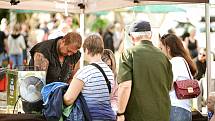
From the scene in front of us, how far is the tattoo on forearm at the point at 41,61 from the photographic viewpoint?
4594 millimetres

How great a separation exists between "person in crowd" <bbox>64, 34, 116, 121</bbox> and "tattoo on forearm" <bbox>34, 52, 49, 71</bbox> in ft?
3.05

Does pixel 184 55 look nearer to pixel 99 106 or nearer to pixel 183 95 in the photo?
pixel 183 95

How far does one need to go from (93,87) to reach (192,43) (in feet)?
23.3

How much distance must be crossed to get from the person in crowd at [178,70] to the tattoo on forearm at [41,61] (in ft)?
3.87

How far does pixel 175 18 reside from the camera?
36.2 feet

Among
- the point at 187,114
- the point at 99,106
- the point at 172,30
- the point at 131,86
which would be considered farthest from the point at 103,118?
the point at 172,30

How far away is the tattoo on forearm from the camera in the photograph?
15.1 ft

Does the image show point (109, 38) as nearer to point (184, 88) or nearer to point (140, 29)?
point (184, 88)

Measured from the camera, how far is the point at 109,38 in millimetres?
12031

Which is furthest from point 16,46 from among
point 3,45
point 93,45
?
point 93,45

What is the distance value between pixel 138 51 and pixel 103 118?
588 mm

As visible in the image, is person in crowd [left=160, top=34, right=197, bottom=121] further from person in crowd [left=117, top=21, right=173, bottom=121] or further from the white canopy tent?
the white canopy tent

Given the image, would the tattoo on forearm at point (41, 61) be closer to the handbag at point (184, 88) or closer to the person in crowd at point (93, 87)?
the person in crowd at point (93, 87)

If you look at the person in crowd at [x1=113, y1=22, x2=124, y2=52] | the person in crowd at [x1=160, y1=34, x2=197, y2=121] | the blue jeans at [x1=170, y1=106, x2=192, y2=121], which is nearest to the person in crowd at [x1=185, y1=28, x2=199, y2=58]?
the person in crowd at [x1=113, y1=22, x2=124, y2=52]
